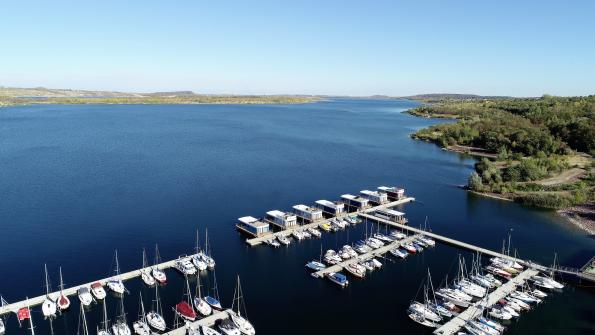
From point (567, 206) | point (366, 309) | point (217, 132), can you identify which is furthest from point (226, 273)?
point (217, 132)

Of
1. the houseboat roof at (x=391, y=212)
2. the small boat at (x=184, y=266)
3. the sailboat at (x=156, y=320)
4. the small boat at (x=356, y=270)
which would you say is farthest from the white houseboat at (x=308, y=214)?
the sailboat at (x=156, y=320)

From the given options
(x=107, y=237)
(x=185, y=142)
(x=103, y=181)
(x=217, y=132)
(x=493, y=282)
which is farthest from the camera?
(x=217, y=132)

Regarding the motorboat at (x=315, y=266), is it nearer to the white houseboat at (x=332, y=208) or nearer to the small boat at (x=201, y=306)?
the small boat at (x=201, y=306)

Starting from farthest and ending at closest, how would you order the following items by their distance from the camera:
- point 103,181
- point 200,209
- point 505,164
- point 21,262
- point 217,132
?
point 217,132, point 505,164, point 103,181, point 200,209, point 21,262

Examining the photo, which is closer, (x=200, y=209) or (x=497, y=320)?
(x=497, y=320)

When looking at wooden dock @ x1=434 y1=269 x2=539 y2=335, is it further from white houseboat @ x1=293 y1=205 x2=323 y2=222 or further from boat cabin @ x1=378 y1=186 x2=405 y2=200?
boat cabin @ x1=378 y1=186 x2=405 y2=200

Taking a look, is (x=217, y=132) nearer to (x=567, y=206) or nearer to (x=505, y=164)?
(x=505, y=164)
